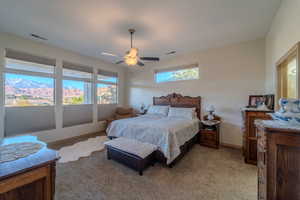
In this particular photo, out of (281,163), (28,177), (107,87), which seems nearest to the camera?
(28,177)

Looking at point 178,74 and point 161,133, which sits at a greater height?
point 178,74

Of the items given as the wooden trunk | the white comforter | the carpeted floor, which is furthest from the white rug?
the wooden trunk

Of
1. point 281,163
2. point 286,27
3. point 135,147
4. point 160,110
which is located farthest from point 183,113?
point 281,163

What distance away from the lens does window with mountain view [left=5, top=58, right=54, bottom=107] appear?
3.10 metres

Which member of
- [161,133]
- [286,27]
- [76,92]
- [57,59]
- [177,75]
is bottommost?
[161,133]

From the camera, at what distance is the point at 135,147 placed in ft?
7.69

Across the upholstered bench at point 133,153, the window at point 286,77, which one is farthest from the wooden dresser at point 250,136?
the upholstered bench at point 133,153

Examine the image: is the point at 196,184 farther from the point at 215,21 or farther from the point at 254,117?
the point at 215,21

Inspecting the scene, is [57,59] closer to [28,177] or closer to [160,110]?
[160,110]

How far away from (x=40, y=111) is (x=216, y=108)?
5.05 m

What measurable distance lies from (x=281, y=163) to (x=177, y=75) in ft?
12.7

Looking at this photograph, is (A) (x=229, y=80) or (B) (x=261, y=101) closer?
(B) (x=261, y=101)

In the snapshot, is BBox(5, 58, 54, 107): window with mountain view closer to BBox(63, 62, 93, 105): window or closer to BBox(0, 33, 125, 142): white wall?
BBox(0, 33, 125, 142): white wall

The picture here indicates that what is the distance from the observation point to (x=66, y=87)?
4.07 m
